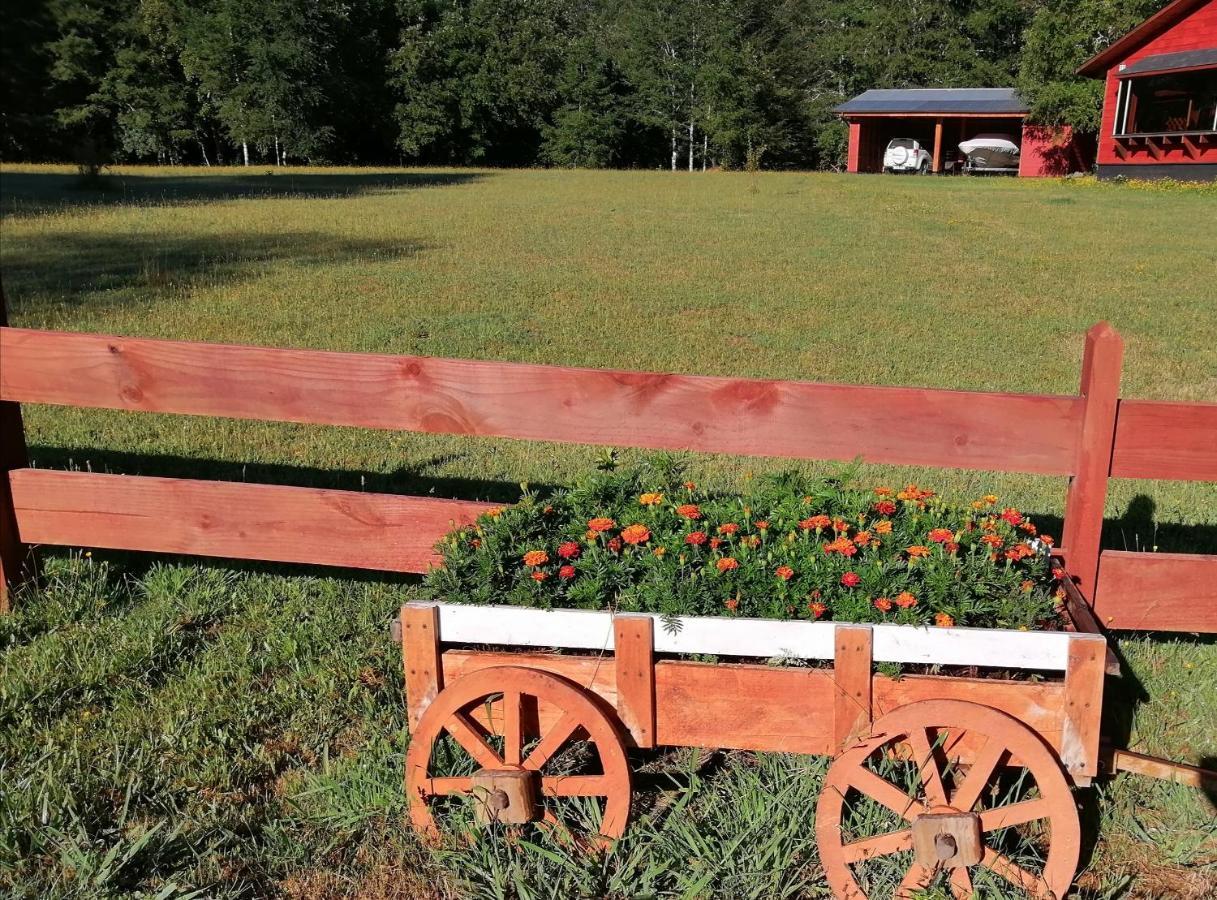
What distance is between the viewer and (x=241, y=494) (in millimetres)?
3709

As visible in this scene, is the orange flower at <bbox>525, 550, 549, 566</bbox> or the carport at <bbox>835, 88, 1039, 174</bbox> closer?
the orange flower at <bbox>525, 550, 549, 566</bbox>

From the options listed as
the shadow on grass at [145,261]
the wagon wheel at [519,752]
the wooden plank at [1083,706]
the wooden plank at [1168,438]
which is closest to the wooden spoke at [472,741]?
the wagon wheel at [519,752]

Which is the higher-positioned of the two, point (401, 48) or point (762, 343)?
point (401, 48)

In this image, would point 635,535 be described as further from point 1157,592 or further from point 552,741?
point 1157,592

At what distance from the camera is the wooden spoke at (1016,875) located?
2.51m

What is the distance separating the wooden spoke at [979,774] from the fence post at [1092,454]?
0.90 m

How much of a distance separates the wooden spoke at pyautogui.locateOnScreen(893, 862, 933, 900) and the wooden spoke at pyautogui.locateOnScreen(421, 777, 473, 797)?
1088 millimetres

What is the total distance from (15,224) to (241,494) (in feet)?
50.9

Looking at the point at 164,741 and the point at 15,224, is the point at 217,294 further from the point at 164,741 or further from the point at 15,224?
the point at 164,741

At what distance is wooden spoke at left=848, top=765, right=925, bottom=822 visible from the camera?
2.55 m

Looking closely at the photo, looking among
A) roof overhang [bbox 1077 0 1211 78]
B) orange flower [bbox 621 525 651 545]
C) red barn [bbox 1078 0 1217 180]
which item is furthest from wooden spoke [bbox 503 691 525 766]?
roof overhang [bbox 1077 0 1211 78]

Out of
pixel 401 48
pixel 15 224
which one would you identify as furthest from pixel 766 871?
pixel 401 48

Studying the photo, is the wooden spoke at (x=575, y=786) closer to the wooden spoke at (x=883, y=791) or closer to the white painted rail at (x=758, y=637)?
the white painted rail at (x=758, y=637)

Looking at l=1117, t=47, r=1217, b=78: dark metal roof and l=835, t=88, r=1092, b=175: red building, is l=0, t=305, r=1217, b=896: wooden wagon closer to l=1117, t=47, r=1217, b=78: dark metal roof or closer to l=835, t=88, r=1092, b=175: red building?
l=1117, t=47, r=1217, b=78: dark metal roof
